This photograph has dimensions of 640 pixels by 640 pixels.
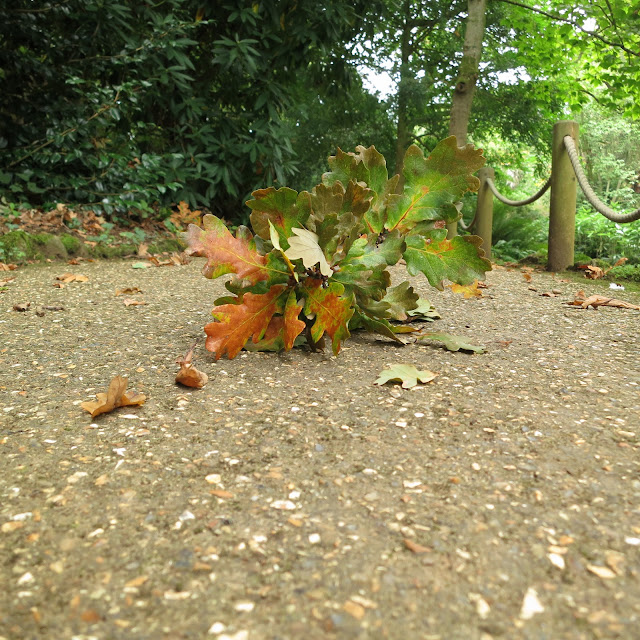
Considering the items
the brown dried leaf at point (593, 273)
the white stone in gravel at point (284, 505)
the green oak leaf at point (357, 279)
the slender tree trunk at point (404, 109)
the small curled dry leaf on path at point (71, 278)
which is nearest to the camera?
the white stone in gravel at point (284, 505)

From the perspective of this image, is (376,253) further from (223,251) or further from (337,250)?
(223,251)

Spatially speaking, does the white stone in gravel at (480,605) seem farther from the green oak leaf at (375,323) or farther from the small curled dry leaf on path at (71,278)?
the small curled dry leaf on path at (71,278)

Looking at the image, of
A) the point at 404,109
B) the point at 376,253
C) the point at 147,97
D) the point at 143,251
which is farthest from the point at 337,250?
the point at 404,109

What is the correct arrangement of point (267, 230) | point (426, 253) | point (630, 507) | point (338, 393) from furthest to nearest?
point (426, 253)
point (267, 230)
point (338, 393)
point (630, 507)

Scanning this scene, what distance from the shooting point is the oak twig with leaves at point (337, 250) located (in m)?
1.78

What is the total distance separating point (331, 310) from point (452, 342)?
1.75 feet

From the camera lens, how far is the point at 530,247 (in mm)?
9172

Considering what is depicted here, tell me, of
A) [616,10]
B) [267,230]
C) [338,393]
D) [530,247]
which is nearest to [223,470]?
[338,393]

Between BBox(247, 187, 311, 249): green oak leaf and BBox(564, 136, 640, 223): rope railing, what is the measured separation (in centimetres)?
204

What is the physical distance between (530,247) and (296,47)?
4.81 metres

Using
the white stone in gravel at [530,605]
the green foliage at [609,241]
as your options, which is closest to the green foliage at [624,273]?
the green foliage at [609,241]

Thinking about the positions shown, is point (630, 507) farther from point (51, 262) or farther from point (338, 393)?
point (51, 262)

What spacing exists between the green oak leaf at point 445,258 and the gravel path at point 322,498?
0.88ft

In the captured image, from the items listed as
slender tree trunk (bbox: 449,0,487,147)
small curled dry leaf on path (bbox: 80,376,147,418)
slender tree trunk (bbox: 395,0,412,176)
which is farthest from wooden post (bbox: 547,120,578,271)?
slender tree trunk (bbox: 395,0,412,176)
